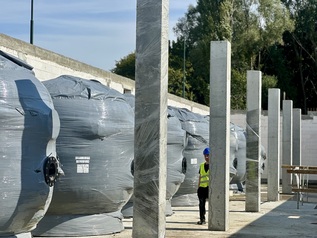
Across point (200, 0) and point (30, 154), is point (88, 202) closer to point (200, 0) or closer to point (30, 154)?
point (30, 154)

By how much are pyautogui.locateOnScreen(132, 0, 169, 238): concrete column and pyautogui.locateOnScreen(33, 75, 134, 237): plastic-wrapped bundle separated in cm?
121

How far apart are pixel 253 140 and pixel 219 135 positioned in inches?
150

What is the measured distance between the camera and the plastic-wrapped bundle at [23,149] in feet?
25.7

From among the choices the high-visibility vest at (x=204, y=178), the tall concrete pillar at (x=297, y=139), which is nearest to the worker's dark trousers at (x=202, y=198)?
the high-visibility vest at (x=204, y=178)

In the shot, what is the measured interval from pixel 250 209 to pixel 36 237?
23.0ft

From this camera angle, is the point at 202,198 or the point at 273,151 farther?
the point at 273,151

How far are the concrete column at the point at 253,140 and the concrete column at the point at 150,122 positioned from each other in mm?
6968

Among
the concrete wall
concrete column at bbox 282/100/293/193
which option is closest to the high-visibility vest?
the concrete wall

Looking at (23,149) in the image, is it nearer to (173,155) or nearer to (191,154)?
(173,155)

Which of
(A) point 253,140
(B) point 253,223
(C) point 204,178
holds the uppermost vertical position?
(A) point 253,140

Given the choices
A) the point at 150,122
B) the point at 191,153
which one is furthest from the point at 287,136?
the point at 150,122

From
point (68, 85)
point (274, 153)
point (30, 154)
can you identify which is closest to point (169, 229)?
point (68, 85)

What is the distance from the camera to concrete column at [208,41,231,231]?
12750 mm

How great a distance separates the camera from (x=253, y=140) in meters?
16.4
